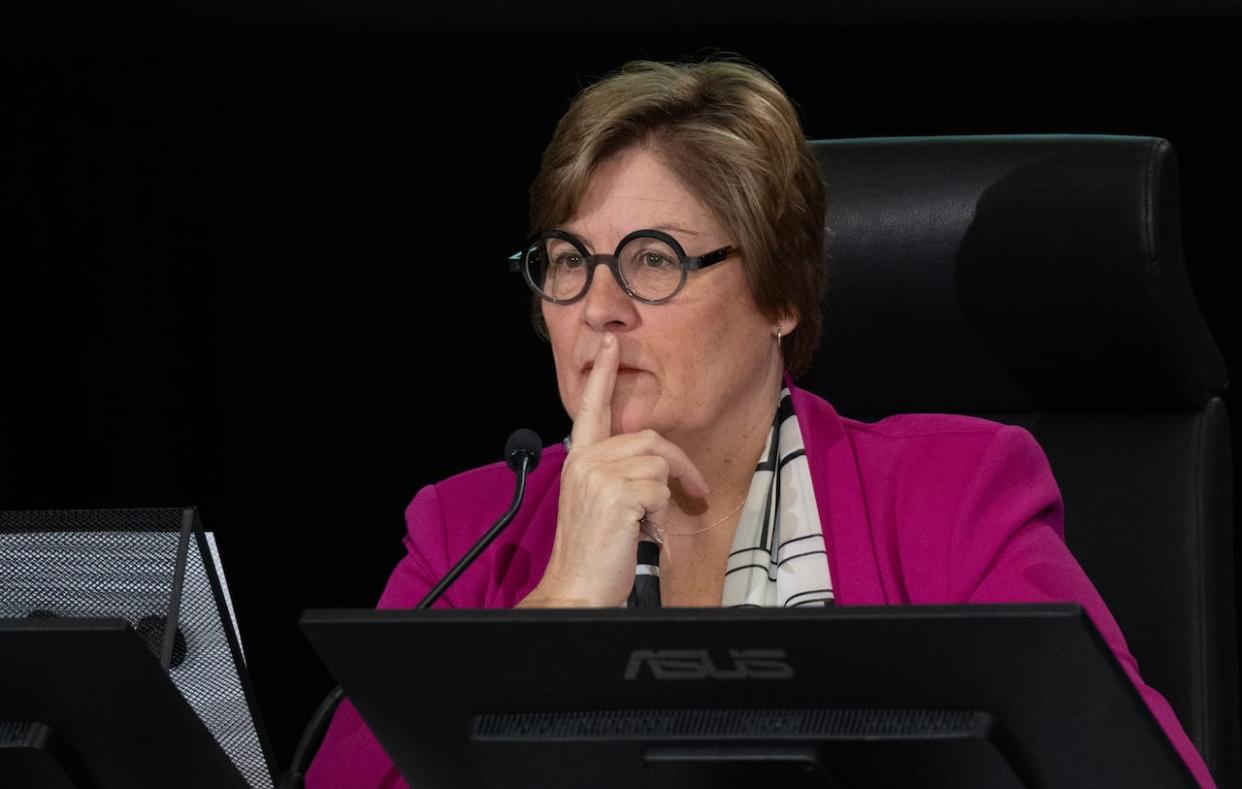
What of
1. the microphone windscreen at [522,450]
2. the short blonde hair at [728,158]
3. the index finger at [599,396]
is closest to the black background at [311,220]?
the short blonde hair at [728,158]

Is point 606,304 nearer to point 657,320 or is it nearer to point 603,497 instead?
point 657,320

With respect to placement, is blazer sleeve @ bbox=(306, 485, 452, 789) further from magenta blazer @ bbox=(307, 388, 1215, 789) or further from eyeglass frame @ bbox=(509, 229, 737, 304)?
eyeglass frame @ bbox=(509, 229, 737, 304)

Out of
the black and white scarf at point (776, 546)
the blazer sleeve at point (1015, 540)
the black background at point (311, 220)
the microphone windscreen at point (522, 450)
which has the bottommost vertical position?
the blazer sleeve at point (1015, 540)

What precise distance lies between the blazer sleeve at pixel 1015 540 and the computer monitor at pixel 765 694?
50 centimetres

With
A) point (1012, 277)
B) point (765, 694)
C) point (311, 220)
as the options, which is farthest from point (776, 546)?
point (311, 220)

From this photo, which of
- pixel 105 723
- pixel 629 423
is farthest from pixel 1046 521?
pixel 105 723

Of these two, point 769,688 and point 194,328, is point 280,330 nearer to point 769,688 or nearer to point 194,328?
point 194,328

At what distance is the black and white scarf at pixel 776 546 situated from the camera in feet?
5.21

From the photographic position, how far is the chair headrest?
1689mm

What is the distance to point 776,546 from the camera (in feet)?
5.37

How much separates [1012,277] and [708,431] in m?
0.35

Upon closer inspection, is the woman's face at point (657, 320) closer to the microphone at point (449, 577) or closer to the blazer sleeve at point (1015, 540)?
the microphone at point (449, 577)

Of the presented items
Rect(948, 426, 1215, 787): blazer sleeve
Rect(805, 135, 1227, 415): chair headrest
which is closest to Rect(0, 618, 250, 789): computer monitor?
Rect(948, 426, 1215, 787): blazer sleeve

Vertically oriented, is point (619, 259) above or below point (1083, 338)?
above
